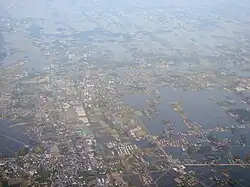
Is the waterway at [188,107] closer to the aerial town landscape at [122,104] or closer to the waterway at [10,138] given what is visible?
the aerial town landscape at [122,104]

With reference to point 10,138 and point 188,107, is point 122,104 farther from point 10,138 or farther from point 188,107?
point 10,138

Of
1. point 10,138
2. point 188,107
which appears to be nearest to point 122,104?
point 188,107

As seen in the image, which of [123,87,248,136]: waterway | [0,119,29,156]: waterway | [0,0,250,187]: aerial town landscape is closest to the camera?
[0,0,250,187]: aerial town landscape

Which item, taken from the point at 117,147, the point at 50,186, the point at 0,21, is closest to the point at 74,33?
the point at 0,21

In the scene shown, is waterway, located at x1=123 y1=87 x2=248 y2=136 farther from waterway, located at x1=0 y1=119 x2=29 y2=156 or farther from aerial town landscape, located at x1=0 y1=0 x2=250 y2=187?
waterway, located at x1=0 y1=119 x2=29 y2=156

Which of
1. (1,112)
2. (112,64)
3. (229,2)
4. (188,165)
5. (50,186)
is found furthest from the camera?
(229,2)

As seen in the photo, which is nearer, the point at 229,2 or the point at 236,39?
the point at 236,39

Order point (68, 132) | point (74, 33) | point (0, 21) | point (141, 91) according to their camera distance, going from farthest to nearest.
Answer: point (0, 21), point (74, 33), point (141, 91), point (68, 132)

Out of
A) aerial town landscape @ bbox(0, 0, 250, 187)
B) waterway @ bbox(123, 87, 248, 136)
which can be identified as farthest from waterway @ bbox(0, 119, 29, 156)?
waterway @ bbox(123, 87, 248, 136)

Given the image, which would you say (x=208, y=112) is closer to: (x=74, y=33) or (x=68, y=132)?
(x=68, y=132)
